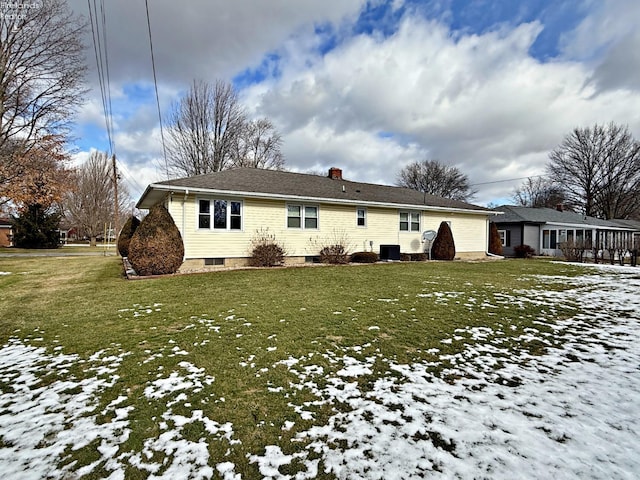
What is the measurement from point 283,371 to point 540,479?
2.47 m

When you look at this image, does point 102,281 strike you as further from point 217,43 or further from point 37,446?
point 217,43

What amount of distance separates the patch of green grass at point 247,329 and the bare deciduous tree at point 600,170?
128 feet

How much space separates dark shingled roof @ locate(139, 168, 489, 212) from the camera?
42.1 feet

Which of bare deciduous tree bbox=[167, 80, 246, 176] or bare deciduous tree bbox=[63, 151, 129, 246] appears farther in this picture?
bare deciduous tree bbox=[63, 151, 129, 246]

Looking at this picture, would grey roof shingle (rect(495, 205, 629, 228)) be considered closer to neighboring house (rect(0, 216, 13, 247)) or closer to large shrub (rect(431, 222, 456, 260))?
large shrub (rect(431, 222, 456, 260))

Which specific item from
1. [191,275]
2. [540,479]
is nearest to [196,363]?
[540,479]

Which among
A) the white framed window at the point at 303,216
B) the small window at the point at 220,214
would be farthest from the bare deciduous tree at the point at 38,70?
the white framed window at the point at 303,216

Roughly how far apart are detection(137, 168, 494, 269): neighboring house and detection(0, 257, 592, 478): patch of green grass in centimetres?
321

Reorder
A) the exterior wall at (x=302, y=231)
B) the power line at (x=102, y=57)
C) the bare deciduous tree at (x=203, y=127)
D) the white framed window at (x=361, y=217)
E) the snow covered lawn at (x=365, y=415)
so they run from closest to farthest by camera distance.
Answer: the snow covered lawn at (x=365, y=415) → the power line at (x=102, y=57) → the exterior wall at (x=302, y=231) → the white framed window at (x=361, y=217) → the bare deciduous tree at (x=203, y=127)

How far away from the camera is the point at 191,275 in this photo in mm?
10750

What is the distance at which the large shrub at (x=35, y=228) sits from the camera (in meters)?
29.3

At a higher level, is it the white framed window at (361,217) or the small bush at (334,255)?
the white framed window at (361,217)

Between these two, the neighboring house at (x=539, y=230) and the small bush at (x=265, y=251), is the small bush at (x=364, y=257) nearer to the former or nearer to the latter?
the small bush at (x=265, y=251)

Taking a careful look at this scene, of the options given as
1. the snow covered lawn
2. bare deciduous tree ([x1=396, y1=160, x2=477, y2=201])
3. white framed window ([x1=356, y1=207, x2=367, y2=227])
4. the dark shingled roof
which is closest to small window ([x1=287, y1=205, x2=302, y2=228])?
the dark shingled roof
